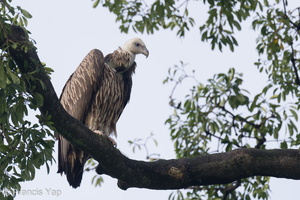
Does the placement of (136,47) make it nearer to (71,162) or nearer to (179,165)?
(71,162)

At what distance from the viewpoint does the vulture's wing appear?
7047mm

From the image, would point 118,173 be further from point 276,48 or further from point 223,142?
point 276,48

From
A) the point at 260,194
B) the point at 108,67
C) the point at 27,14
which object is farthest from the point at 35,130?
the point at 260,194

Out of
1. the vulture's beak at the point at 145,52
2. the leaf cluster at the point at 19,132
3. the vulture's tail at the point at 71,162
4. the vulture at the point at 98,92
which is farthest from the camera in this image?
the vulture's beak at the point at 145,52

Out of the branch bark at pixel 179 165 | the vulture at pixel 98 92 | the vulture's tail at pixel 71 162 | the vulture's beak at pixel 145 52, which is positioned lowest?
the branch bark at pixel 179 165

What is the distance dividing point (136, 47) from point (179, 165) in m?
3.67

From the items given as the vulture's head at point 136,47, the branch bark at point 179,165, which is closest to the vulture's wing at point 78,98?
the vulture's head at point 136,47

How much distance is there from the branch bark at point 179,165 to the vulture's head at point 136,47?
3438 millimetres

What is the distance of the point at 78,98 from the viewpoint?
7699 mm

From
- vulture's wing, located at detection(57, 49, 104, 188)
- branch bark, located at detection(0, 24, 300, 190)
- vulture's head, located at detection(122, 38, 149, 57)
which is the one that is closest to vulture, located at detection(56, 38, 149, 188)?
vulture's wing, located at detection(57, 49, 104, 188)

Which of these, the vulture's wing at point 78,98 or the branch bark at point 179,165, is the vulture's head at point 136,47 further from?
the branch bark at point 179,165

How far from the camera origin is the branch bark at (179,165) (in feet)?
17.1

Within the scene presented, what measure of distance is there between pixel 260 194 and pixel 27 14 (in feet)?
16.0

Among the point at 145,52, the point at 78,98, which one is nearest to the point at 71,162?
the point at 78,98
